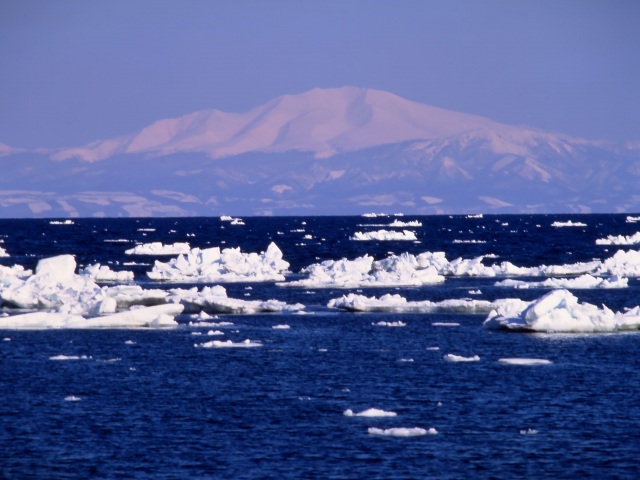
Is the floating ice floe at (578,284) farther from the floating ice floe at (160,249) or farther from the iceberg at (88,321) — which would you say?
the floating ice floe at (160,249)

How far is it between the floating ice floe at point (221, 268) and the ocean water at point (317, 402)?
23916mm

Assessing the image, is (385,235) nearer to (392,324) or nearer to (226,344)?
(392,324)

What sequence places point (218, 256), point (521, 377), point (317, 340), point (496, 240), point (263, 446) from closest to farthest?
point (263, 446), point (521, 377), point (317, 340), point (218, 256), point (496, 240)

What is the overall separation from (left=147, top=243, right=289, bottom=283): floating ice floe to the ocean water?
23916 mm

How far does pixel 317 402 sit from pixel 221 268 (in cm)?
4865

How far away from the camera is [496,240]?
5522 inches

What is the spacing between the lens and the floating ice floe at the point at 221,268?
75438 mm

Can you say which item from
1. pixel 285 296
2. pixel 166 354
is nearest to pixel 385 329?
pixel 166 354

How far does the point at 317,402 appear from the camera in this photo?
105 ft

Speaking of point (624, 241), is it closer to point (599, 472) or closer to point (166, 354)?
point (166, 354)

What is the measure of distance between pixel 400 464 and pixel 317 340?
19.0 meters

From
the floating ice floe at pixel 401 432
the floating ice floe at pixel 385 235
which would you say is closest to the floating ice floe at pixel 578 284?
the floating ice floe at pixel 401 432

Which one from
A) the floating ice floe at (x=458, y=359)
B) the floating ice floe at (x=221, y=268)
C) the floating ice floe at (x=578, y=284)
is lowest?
the floating ice floe at (x=458, y=359)

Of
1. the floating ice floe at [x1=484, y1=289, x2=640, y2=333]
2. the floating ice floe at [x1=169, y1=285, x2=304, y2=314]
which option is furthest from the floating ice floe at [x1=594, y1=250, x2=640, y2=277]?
the floating ice floe at [x1=484, y1=289, x2=640, y2=333]
